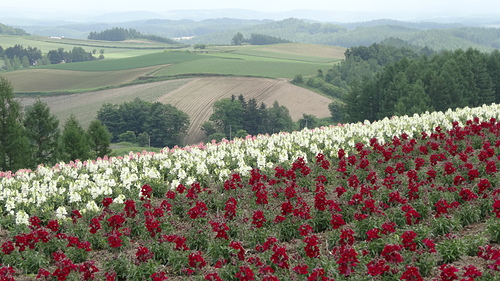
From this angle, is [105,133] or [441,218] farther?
[105,133]

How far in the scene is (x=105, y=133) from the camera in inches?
2474

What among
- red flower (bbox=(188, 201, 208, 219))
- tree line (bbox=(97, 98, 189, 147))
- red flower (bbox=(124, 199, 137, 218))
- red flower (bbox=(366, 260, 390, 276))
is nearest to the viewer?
red flower (bbox=(366, 260, 390, 276))

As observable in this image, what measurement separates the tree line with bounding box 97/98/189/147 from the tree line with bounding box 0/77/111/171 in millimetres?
39521

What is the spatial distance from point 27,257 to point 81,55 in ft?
645

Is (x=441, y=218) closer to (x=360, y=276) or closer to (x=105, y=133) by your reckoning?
(x=360, y=276)

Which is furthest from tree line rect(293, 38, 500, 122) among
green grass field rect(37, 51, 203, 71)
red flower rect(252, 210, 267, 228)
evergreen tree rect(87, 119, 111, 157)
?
green grass field rect(37, 51, 203, 71)

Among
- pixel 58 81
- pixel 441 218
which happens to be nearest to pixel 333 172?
pixel 441 218

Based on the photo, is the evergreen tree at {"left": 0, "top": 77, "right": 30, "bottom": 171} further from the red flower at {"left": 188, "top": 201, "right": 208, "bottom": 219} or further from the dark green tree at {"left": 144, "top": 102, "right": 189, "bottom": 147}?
the dark green tree at {"left": 144, "top": 102, "right": 189, "bottom": 147}

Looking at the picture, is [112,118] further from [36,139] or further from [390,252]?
[390,252]

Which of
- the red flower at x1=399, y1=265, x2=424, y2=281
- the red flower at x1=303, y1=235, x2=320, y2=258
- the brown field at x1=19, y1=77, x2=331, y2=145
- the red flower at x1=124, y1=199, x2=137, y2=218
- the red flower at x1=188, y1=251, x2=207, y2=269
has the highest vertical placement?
the red flower at x1=399, y1=265, x2=424, y2=281

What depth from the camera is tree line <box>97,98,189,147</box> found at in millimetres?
Result: 103062

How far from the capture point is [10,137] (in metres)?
51.8

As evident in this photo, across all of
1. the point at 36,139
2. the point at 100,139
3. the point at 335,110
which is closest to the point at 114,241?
the point at 36,139

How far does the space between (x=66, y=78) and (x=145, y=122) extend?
41713 millimetres
